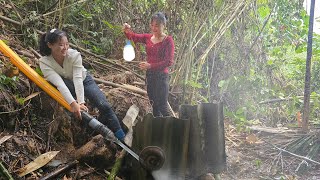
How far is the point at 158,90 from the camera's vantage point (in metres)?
3.58

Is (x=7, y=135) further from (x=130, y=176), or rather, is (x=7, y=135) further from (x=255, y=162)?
(x=255, y=162)

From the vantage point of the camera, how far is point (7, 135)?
8.98 ft

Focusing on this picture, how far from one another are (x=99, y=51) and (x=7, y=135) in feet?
7.12

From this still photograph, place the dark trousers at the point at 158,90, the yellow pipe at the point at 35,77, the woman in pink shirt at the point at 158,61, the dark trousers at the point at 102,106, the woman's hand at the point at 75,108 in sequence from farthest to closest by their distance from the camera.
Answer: the dark trousers at the point at 158,90, the woman in pink shirt at the point at 158,61, the dark trousers at the point at 102,106, the yellow pipe at the point at 35,77, the woman's hand at the point at 75,108

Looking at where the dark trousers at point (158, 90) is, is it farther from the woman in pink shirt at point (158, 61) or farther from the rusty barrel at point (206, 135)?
the rusty barrel at point (206, 135)

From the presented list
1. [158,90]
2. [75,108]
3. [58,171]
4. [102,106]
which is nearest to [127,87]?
[158,90]

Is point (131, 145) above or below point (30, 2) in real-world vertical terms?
below

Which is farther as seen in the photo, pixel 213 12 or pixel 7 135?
pixel 213 12

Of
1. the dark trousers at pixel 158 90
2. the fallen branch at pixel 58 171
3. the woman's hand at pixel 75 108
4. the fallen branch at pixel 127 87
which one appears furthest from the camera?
the fallen branch at pixel 127 87

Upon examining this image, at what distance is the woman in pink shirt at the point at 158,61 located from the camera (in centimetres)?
344

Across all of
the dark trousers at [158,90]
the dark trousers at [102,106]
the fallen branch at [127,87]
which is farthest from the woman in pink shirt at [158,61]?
the dark trousers at [102,106]

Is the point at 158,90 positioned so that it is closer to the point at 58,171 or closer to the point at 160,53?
the point at 160,53

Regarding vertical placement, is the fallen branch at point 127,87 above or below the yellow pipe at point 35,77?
below

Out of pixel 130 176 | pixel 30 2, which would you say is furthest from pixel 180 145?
pixel 30 2
